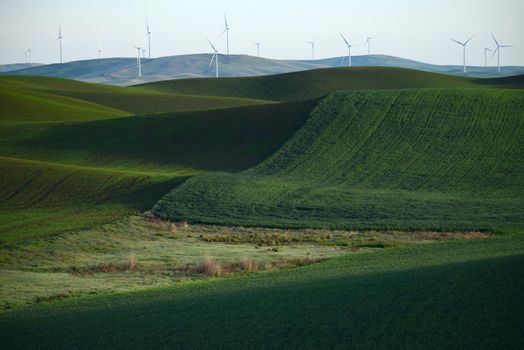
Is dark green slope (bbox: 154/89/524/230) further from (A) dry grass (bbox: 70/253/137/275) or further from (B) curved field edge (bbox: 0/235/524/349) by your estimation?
(B) curved field edge (bbox: 0/235/524/349)

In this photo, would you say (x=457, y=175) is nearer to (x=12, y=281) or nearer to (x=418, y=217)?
(x=418, y=217)

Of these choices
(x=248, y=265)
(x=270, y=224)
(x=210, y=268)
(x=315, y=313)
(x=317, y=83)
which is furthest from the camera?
(x=317, y=83)

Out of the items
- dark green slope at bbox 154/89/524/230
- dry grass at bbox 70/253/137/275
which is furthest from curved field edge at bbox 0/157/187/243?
dry grass at bbox 70/253/137/275

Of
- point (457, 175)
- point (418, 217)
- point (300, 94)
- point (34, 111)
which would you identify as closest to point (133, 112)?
point (34, 111)

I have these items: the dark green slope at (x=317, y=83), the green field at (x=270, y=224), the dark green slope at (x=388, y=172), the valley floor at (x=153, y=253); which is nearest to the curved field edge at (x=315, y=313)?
the green field at (x=270, y=224)

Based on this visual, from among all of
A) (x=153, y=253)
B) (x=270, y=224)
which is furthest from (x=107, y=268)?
(x=270, y=224)

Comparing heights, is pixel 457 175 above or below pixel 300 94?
below

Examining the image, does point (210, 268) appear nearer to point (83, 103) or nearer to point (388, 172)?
point (388, 172)
